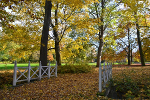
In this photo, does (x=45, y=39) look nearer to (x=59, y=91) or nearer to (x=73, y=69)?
(x=73, y=69)

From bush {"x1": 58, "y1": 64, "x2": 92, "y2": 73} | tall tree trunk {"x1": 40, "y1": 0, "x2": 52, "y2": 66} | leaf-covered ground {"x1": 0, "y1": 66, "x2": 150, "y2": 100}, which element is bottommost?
leaf-covered ground {"x1": 0, "y1": 66, "x2": 150, "y2": 100}

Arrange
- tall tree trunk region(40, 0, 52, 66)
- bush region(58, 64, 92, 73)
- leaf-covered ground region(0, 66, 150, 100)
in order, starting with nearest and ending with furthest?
leaf-covered ground region(0, 66, 150, 100)
tall tree trunk region(40, 0, 52, 66)
bush region(58, 64, 92, 73)

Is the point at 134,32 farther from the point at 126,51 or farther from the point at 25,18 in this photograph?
the point at 25,18

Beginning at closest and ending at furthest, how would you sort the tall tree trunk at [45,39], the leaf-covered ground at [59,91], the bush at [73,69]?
the leaf-covered ground at [59,91] < the tall tree trunk at [45,39] < the bush at [73,69]

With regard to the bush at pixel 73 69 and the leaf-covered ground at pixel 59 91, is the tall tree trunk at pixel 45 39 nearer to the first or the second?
the bush at pixel 73 69

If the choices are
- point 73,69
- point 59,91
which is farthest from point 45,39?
point 59,91

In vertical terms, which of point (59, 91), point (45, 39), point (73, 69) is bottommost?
point (59, 91)

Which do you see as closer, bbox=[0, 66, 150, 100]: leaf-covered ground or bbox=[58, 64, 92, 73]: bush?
bbox=[0, 66, 150, 100]: leaf-covered ground

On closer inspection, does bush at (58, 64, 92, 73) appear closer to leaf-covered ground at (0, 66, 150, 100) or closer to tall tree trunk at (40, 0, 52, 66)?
Result: tall tree trunk at (40, 0, 52, 66)

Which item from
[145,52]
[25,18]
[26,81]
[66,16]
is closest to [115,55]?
[145,52]

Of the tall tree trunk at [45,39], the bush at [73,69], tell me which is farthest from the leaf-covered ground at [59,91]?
the bush at [73,69]

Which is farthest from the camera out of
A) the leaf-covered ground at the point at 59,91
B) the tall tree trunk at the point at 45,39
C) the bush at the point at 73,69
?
the bush at the point at 73,69

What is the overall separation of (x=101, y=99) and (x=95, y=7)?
1611 centimetres

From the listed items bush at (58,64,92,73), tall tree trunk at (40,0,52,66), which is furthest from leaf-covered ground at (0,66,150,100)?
bush at (58,64,92,73)
